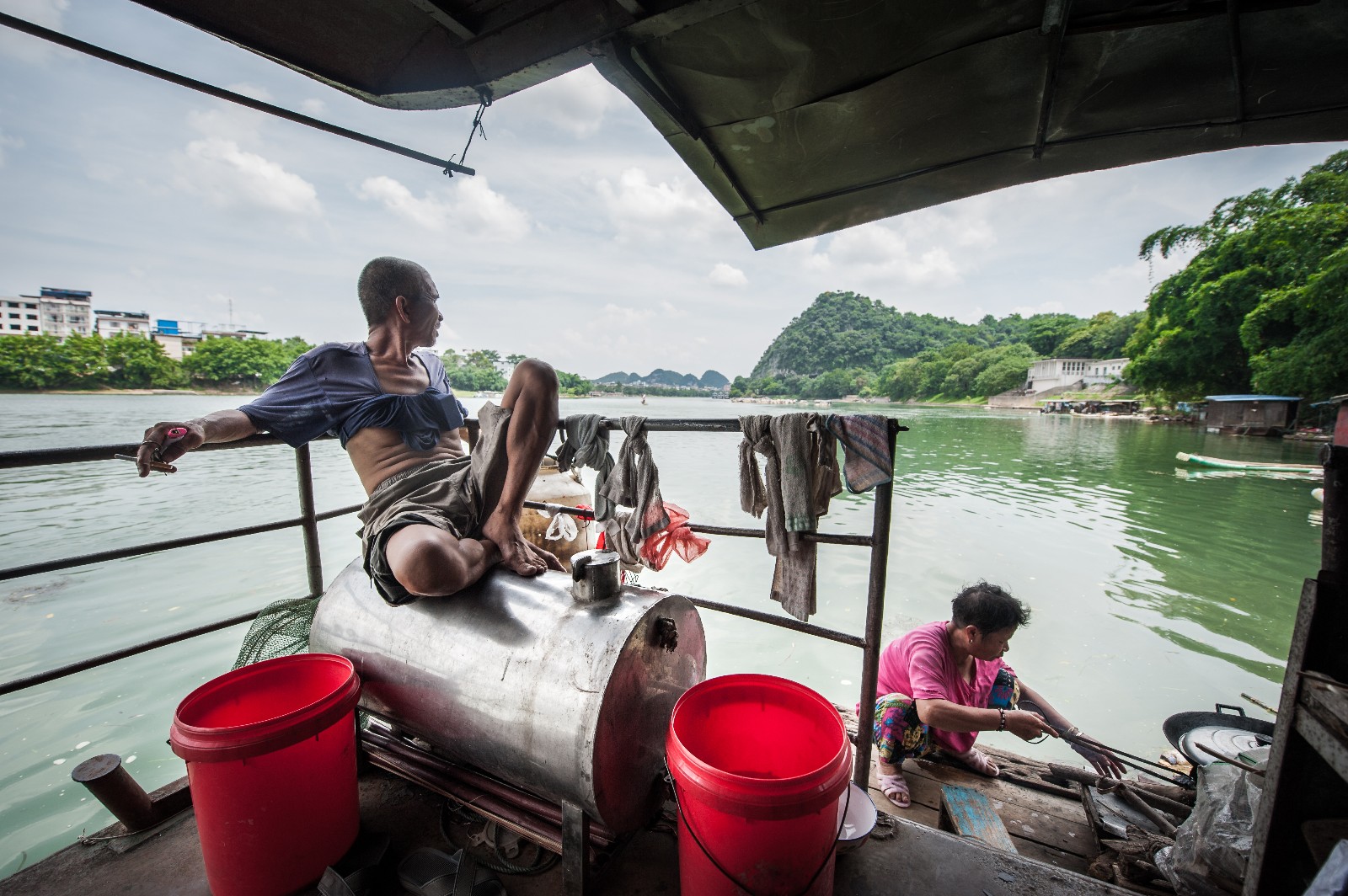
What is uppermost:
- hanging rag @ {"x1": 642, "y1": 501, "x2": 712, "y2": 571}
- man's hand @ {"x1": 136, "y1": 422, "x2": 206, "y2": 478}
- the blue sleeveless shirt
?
the blue sleeveless shirt

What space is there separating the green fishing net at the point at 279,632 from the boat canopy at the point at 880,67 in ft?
8.14

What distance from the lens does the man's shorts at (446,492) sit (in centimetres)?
205

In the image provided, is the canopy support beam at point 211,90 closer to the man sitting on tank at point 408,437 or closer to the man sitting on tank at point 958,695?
the man sitting on tank at point 408,437

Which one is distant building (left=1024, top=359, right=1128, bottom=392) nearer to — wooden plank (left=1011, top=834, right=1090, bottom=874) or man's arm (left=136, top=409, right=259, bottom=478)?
wooden plank (left=1011, top=834, right=1090, bottom=874)

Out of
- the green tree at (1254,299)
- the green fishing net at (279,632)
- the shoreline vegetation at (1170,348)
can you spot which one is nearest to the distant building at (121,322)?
the shoreline vegetation at (1170,348)

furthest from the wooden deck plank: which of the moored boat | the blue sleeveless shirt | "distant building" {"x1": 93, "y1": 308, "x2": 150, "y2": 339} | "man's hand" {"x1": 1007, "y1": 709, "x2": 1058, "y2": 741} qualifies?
"distant building" {"x1": 93, "y1": 308, "x2": 150, "y2": 339}

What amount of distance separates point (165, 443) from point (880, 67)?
2.99 m

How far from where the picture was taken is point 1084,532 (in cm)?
1255

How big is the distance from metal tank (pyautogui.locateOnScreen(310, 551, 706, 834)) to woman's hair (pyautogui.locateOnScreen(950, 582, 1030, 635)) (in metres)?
1.56

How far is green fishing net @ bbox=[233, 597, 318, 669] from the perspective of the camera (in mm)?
2471

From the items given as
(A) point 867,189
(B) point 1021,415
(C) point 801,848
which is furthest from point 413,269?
(B) point 1021,415

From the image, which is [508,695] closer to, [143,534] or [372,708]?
[372,708]

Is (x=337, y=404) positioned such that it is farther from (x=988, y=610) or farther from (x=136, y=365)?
(x=136, y=365)

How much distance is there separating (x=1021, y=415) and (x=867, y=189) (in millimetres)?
67383
